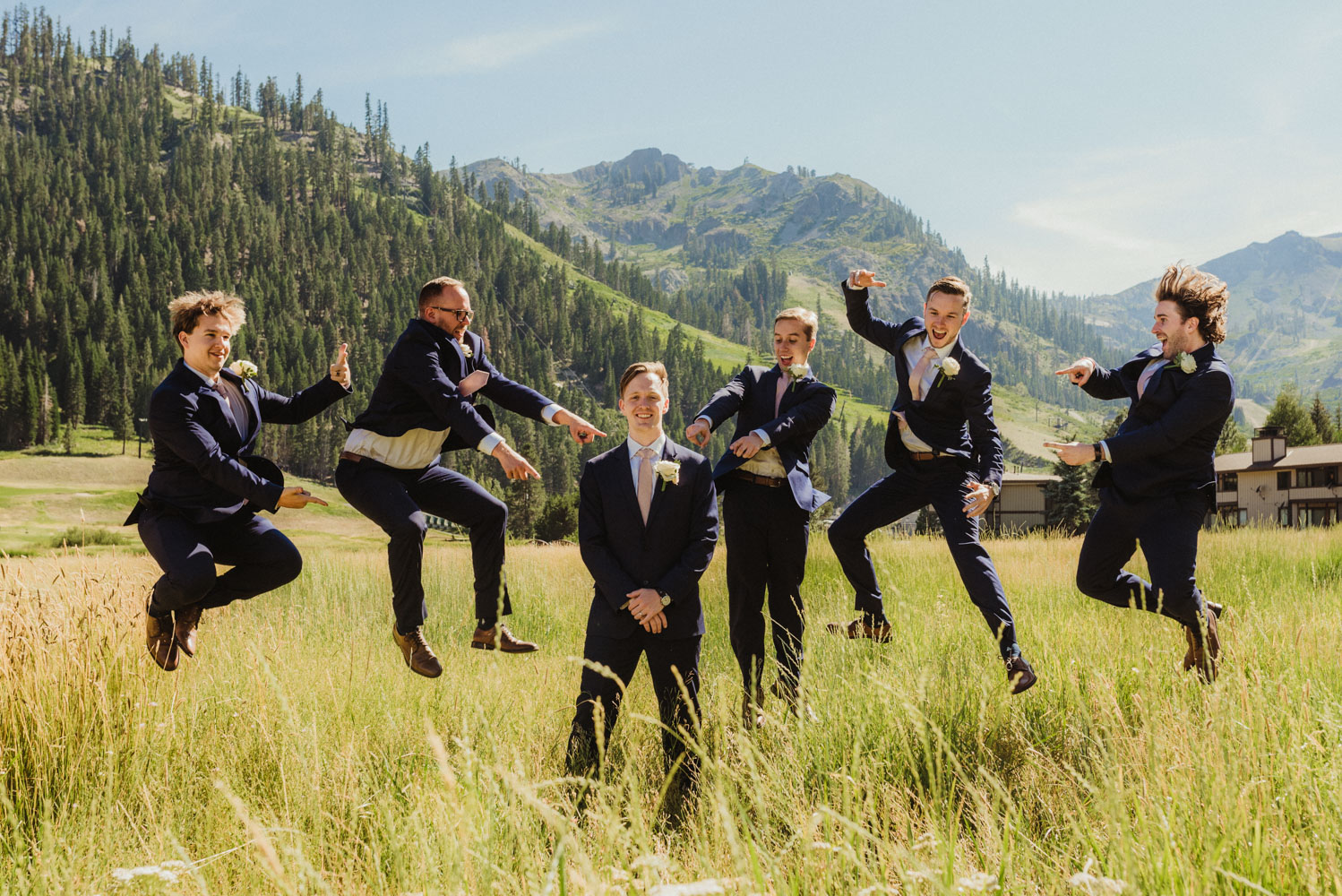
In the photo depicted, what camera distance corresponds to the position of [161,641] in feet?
17.2

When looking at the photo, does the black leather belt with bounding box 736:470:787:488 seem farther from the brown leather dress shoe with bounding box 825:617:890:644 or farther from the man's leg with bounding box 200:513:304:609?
the man's leg with bounding box 200:513:304:609

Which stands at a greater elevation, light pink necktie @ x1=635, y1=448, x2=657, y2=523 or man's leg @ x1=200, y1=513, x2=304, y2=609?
light pink necktie @ x1=635, y1=448, x2=657, y2=523

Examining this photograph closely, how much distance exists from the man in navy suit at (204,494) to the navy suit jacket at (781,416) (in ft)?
7.92

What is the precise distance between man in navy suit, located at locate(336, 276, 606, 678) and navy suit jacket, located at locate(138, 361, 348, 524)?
54 centimetres

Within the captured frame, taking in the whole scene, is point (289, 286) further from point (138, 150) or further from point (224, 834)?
point (224, 834)

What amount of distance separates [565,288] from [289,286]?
58.7 m

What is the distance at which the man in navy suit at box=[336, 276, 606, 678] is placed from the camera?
5547 millimetres

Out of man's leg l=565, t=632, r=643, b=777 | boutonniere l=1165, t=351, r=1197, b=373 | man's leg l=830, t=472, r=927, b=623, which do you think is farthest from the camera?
man's leg l=830, t=472, r=927, b=623

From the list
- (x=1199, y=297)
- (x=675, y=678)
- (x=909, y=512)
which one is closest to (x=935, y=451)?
(x=909, y=512)

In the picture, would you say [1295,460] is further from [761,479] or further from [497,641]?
[497,641]

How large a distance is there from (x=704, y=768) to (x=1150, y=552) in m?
2.95

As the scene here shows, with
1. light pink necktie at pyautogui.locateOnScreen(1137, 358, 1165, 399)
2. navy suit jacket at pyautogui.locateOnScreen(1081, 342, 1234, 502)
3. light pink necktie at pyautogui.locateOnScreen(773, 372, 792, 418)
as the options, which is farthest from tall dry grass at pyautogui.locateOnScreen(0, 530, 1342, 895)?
light pink necktie at pyautogui.locateOnScreen(773, 372, 792, 418)

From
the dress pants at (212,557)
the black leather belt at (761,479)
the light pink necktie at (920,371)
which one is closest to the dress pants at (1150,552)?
the light pink necktie at (920,371)

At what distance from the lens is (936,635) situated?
651 cm
